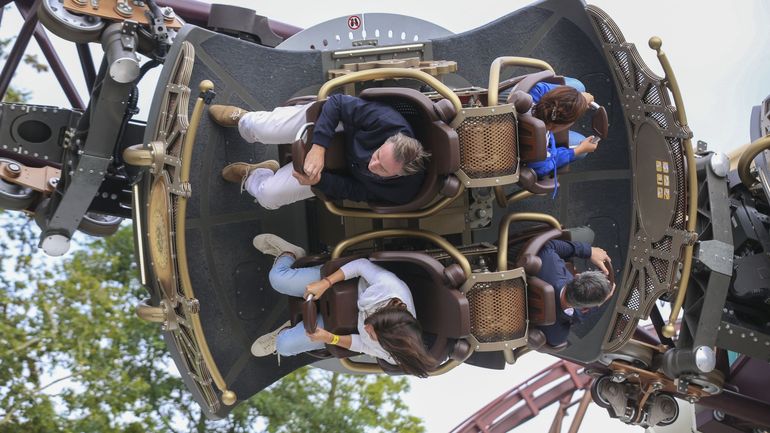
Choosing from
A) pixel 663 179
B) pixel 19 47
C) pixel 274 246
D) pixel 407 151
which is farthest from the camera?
pixel 19 47

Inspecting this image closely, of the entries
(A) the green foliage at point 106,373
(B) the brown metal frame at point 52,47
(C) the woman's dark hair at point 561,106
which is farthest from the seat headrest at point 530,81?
(A) the green foliage at point 106,373

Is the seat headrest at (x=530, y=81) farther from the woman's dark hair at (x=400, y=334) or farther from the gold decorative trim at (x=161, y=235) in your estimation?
the gold decorative trim at (x=161, y=235)

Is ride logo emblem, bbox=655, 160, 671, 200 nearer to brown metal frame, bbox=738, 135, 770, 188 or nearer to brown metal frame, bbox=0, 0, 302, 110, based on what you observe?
brown metal frame, bbox=738, 135, 770, 188

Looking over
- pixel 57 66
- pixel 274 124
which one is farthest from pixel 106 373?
pixel 274 124

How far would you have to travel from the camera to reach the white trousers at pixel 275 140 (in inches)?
193

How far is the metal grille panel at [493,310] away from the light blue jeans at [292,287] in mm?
675

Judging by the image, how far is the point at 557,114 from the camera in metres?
4.80

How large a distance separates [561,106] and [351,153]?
875mm

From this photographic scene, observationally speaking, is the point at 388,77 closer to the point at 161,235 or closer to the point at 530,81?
the point at 530,81

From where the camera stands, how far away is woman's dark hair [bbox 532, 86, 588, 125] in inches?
188

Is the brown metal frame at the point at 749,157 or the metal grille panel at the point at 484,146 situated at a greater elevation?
the metal grille panel at the point at 484,146

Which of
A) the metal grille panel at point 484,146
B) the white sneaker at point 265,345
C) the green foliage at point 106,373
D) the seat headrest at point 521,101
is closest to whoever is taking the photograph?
the metal grille panel at point 484,146

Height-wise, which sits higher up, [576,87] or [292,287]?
[576,87]

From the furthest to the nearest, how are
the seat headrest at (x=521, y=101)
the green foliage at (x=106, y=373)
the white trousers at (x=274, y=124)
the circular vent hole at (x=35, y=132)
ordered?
1. the green foliage at (x=106, y=373)
2. the circular vent hole at (x=35, y=132)
3. the white trousers at (x=274, y=124)
4. the seat headrest at (x=521, y=101)
